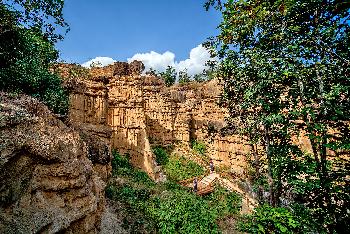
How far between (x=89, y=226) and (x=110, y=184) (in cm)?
1014

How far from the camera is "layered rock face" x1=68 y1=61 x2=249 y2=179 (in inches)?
870

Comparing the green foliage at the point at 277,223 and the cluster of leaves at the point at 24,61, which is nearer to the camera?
the green foliage at the point at 277,223

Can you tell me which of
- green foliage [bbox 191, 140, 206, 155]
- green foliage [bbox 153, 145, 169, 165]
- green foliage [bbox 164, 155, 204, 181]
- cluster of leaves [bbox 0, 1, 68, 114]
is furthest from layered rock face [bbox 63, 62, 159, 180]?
cluster of leaves [bbox 0, 1, 68, 114]

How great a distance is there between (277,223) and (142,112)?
18.8m

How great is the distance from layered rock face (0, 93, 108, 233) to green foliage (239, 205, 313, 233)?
4.24 m

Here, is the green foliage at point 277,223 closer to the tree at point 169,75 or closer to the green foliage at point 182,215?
the green foliage at point 182,215

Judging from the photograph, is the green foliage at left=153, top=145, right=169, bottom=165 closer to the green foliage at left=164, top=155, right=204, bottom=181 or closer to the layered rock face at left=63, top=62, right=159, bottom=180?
the green foliage at left=164, top=155, right=204, bottom=181

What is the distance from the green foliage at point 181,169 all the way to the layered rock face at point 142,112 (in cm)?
248

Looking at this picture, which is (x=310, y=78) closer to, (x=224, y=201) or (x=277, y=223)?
(x=277, y=223)

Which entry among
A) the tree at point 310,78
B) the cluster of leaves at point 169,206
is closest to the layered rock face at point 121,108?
the cluster of leaves at point 169,206

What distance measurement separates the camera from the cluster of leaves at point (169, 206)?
1469 centimetres

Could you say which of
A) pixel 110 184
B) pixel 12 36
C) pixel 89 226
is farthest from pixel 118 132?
pixel 89 226

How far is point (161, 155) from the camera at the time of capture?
26969 millimetres

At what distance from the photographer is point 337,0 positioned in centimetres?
502
